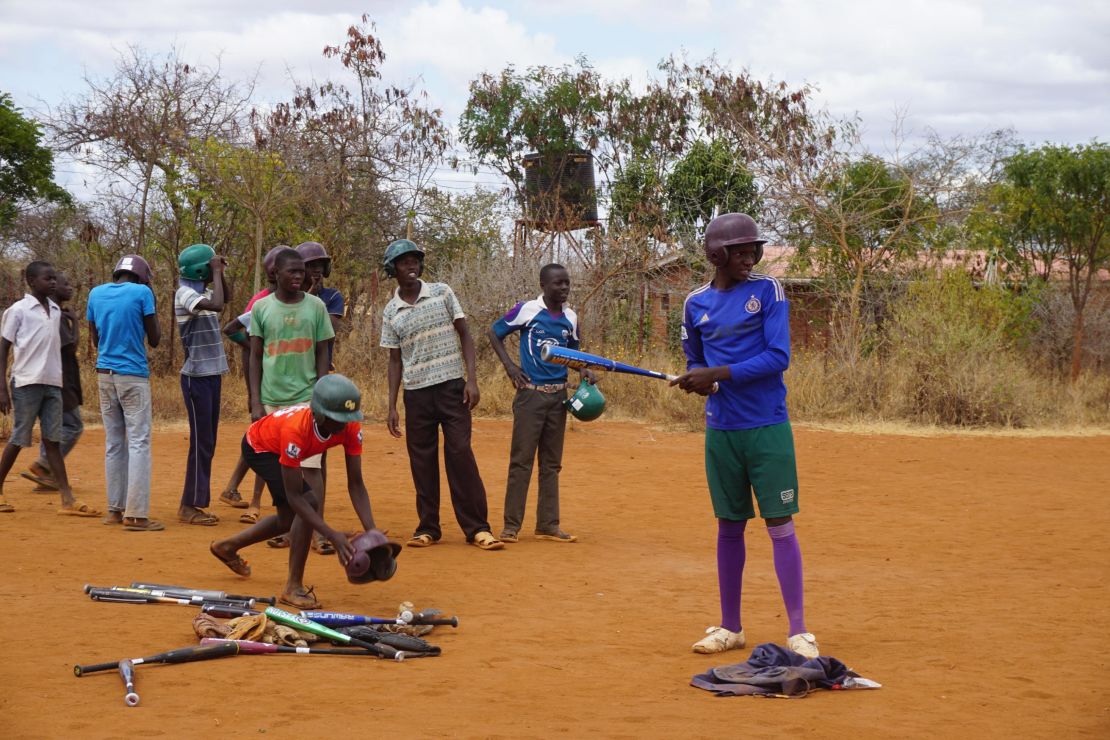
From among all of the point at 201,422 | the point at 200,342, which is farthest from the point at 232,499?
the point at 200,342

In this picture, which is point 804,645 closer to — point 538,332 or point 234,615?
point 234,615

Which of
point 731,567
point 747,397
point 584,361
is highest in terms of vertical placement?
point 584,361

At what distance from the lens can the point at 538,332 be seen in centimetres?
844

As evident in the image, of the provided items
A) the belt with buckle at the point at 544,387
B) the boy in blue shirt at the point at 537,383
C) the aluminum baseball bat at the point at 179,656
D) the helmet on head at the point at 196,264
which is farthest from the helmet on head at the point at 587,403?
the aluminum baseball bat at the point at 179,656

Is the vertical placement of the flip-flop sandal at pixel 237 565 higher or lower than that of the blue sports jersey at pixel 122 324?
lower

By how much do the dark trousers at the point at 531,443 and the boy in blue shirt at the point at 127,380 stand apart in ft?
8.36

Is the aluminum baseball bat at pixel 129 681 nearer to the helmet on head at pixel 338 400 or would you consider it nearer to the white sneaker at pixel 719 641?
the helmet on head at pixel 338 400

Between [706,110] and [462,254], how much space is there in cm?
899

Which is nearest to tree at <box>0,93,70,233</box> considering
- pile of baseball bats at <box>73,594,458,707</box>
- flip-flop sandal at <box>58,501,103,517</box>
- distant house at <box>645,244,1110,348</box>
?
distant house at <box>645,244,1110,348</box>

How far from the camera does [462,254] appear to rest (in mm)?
23391

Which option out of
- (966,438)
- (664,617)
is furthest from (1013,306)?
(664,617)

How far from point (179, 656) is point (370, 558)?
3.02ft

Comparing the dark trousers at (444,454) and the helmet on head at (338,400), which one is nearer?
the helmet on head at (338,400)

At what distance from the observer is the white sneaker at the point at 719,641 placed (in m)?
5.49
